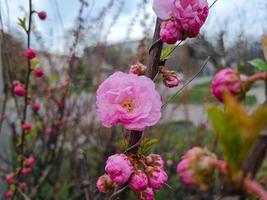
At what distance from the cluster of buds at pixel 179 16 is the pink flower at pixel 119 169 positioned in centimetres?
19

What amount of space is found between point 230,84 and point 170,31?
30cm

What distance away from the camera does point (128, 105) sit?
77 cm

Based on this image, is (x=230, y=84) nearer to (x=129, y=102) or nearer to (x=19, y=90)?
(x=129, y=102)

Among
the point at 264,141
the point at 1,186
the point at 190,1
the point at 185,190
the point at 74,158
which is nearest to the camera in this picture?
the point at 264,141

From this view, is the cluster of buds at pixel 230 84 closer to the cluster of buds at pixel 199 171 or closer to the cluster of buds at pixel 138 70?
the cluster of buds at pixel 199 171

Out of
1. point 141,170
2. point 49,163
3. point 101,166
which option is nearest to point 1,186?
point 49,163

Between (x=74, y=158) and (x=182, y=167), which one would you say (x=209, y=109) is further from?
(x=74, y=158)

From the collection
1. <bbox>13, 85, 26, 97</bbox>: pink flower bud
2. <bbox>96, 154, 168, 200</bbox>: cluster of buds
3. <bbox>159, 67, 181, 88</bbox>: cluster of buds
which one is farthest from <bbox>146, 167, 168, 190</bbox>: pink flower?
<bbox>13, 85, 26, 97</bbox>: pink flower bud

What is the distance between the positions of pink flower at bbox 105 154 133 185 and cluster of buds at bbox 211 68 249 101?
Answer: 11.5 inches

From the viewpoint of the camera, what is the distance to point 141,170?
764 mm

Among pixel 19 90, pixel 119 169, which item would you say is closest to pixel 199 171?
pixel 119 169

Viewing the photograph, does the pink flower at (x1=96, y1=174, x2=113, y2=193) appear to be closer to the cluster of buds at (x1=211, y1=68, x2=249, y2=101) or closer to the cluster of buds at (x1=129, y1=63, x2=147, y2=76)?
the cluster of buds at (x1=129, y1=63, x2=147, y2=76)

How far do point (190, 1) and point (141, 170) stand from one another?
0.27 m

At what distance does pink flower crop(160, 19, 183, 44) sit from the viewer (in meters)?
0.75
